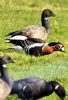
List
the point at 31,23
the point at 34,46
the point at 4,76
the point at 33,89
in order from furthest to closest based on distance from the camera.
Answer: the point at 31,23 < the point at 34,46 < the point at 33,89 < the point at 4,76

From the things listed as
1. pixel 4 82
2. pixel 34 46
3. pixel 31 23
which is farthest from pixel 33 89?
pixel 31 23

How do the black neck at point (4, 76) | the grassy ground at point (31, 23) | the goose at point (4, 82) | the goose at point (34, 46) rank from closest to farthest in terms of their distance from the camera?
the goose at point (4, 82) < the black neck at point (4, 76) < the grassy ground at point (31, 23) < the goose at point (34, 46)

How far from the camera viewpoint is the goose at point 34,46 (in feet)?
58.0

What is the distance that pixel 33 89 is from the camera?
10.8 m

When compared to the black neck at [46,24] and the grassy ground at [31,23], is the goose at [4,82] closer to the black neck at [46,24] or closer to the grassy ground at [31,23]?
the grassy ground at [31,23]

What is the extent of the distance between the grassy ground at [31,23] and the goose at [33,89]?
0.83 m

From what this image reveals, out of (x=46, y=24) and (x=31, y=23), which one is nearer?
(x=46, y=24)

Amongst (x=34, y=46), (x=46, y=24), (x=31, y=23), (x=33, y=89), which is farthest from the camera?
(x=31, y=23)

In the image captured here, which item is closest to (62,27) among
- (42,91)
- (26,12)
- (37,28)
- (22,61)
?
(26,12)

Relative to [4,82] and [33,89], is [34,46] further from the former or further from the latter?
[4,82]

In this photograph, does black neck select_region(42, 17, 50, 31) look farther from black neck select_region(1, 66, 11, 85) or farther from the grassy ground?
black neck select_region(1, 66, 11, 85)

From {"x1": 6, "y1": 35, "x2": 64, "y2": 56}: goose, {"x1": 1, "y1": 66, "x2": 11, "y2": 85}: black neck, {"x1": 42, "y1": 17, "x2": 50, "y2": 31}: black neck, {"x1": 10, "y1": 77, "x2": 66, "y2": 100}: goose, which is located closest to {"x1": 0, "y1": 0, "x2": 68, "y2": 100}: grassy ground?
{"x1": 6, "y1": 35, "x2": 64, "y2": 56}: goose

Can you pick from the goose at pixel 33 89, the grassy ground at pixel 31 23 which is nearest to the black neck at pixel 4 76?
the goose at pixel 33 89

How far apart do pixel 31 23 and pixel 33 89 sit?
17262mm
